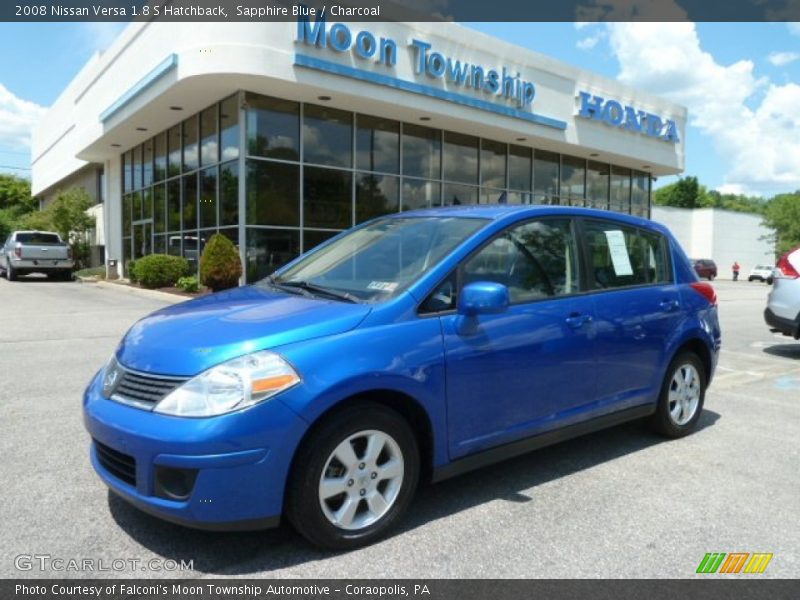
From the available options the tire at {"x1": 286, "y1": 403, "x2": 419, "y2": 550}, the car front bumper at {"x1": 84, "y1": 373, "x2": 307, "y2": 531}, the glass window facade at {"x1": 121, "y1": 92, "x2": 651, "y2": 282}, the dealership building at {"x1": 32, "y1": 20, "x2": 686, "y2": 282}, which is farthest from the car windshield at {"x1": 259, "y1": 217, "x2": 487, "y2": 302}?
the glass window facade at {"x1": 121, "y1": 92, "x2": 651, "y2": 282}

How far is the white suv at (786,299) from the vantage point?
8789 millimetres

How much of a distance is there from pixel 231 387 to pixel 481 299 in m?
1.32

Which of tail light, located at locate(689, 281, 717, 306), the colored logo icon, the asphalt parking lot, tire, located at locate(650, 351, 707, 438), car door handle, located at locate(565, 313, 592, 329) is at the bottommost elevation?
the colored logo icon

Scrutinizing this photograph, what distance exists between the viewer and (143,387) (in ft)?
9.59

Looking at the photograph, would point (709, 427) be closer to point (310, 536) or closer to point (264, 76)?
point (310, 536)

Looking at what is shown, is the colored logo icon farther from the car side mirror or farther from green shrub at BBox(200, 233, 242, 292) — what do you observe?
green shrub at BBox(200, 233, 242, 292)

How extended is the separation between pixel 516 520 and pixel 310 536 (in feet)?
3.76

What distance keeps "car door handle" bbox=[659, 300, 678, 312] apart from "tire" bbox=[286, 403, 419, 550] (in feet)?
7.94

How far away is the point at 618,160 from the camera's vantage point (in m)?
26.1

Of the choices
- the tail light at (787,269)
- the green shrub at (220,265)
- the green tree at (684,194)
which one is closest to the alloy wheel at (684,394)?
the tail light at (787,269)

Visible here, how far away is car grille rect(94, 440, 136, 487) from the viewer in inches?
113

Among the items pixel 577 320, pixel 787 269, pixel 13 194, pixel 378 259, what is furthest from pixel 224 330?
pixel 13 194
